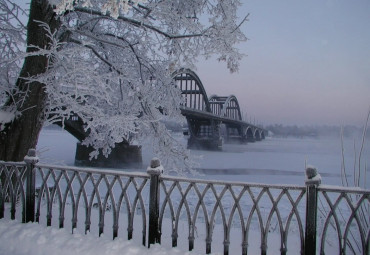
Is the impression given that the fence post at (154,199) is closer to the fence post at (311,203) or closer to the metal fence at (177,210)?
the metal fence at (177,210)

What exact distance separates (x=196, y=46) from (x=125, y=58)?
6.92ft

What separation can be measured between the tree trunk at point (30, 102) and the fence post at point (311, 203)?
5165 millimetres

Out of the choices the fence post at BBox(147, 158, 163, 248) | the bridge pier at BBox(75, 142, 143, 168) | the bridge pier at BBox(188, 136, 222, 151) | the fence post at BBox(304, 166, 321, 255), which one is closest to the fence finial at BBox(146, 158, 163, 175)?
the fence post at BBox(147, 158, 163, 248)

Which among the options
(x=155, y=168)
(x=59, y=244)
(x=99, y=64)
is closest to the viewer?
(x=155, y=168)

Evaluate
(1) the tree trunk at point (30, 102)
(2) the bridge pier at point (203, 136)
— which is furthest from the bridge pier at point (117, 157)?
(2) the bridge pier at point (203, 136)

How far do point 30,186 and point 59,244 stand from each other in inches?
47.4

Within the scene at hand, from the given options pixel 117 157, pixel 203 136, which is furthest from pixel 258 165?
pixel 203 136

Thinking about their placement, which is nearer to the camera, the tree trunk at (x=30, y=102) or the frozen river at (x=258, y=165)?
the tree trunk at (x=30, y=102)

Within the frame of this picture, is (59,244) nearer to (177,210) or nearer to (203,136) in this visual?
(177,210)

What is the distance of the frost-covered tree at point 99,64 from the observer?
18.7ft

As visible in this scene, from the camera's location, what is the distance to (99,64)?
26.6 feet

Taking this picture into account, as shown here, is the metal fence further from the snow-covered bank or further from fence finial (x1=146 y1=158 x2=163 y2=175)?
the snow-covered bank

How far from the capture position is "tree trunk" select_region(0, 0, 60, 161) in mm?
5973

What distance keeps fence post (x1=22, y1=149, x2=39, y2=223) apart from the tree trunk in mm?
1325
